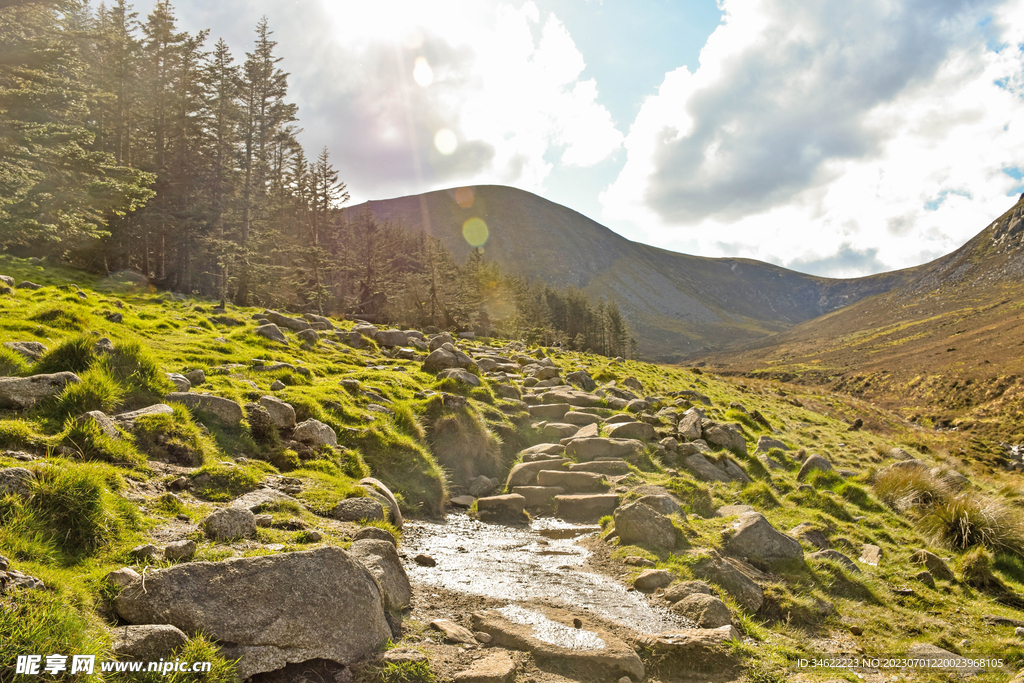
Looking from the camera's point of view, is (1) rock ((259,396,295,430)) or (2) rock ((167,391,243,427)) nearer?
(2) rock ((167,391,243,427))

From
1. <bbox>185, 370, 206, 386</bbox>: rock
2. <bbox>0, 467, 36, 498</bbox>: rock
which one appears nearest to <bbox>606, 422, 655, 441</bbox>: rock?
<bbox>185, 370, 206, 386</bbox>: rock

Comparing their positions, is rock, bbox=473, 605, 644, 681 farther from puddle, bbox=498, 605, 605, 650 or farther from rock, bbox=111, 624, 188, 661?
rock, bbox=111, 624, 188, 661

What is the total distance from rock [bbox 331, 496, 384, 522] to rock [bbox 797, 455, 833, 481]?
1410 centimetres

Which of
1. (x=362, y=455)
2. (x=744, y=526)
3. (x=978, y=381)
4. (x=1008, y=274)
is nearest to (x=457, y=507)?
(x=362, y=455)

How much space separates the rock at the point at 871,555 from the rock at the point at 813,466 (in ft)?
17.0

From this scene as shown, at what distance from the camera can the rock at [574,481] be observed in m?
12.8

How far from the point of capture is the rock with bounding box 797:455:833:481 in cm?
1598

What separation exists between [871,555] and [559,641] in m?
8.59

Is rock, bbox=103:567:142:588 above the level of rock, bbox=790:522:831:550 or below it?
above

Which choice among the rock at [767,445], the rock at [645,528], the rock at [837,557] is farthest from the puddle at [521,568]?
the rock at [767,445]

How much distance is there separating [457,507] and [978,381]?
68.4 metres

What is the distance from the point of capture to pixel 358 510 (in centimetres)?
803

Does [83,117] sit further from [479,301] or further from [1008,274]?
[1008,274]

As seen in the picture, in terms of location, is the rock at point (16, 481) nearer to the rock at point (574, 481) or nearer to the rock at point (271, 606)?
the rock at point (271, 606)
